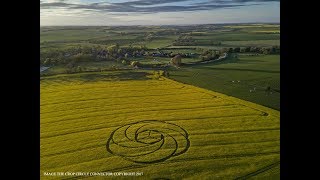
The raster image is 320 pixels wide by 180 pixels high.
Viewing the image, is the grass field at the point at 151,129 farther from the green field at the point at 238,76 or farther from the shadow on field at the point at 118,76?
the green field at the point at 238,76

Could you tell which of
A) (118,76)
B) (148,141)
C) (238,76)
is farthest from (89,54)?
(238,76)

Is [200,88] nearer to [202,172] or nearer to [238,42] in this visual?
[238,42]

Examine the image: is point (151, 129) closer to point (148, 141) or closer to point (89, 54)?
point (148, 141)

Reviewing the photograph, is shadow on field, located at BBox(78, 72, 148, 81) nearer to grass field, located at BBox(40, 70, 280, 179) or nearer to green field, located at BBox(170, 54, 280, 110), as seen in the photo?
grass field, located at BBox(40, 70, 280, 179)

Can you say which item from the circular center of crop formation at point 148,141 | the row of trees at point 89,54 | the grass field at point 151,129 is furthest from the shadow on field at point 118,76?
the circular center of crop formation at point 148,141

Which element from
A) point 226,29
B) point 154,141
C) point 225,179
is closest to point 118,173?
point 154,141

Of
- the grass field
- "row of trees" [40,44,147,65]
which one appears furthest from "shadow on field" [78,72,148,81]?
"row of trees" [40,44,147,65]
